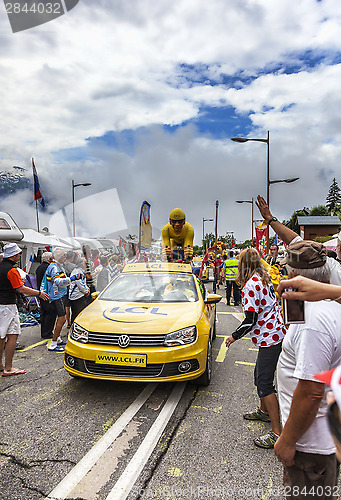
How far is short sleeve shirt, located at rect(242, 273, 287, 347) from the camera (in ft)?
10.5

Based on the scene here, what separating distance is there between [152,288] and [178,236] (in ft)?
8.12

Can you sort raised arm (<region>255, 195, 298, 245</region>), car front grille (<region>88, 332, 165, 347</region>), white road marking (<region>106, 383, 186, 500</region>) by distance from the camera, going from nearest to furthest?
white road marking (<region>106, 383, 186, 500</region>) → raised arm (<region>255, 195, 298, 245</region>) → car front grille (<region>88, 332, 165, 347</region>)

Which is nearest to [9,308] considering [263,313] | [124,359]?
[124,359]

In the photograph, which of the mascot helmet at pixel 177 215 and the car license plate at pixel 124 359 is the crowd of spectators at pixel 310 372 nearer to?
the car license plate at pixel 124 359

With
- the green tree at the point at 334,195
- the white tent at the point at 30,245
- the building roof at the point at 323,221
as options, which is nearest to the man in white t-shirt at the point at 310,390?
the white tent at the point at 30,245

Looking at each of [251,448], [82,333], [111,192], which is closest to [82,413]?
[82,333]

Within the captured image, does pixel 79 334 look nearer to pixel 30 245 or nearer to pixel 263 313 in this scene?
pixel 263 313

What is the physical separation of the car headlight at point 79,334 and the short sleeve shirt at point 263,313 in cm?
196

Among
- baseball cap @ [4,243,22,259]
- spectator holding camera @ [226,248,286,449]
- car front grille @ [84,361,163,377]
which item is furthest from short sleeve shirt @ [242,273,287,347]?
baseball cap @ [4,243,22,259]

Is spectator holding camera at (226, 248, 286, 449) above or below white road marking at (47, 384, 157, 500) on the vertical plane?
above

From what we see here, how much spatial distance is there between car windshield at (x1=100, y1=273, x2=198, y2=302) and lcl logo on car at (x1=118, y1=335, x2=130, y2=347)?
1.12 meters

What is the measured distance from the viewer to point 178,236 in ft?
24.8

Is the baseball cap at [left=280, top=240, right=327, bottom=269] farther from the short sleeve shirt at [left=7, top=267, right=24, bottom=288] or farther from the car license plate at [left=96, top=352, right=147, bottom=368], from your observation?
the short sleeve shirt at [left=7, top=267, right=24, bottom=288]

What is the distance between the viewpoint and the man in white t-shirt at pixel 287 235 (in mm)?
1676
